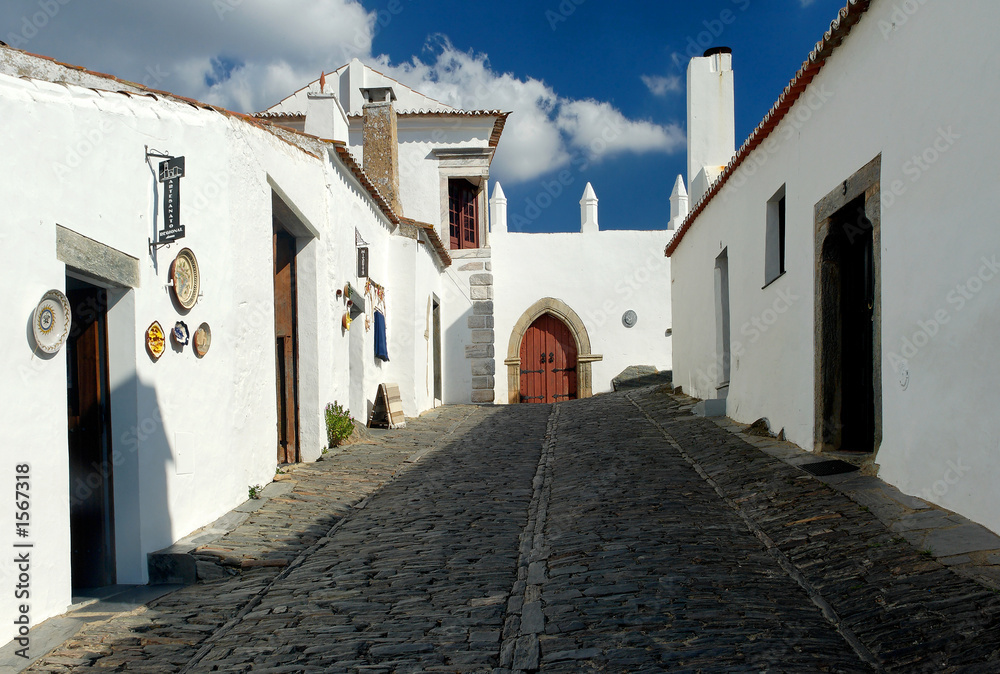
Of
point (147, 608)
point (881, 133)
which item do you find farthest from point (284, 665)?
point (881, 133)

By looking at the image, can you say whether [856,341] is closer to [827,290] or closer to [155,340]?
[827,290]

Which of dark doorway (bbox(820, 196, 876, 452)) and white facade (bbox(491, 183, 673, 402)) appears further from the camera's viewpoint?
white facade (bbox(491, 183, 673, 402))

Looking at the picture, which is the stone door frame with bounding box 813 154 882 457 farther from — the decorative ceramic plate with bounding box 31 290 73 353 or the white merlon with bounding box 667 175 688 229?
the white merlon with bounding box 667 175 688 229

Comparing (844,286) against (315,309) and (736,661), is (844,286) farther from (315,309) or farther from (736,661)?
(315,309)

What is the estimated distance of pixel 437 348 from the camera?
18250mm

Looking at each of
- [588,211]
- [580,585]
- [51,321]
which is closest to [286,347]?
[51,321]

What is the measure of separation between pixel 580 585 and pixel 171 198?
12.9ft

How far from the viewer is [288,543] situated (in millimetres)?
6301

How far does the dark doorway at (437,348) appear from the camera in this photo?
18016 mm

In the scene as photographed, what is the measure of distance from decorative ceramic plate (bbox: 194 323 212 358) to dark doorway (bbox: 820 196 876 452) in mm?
5410

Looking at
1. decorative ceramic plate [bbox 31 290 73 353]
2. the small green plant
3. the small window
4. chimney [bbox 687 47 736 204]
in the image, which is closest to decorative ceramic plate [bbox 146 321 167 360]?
decorative ceramic plate [bbox 31 290 73 353]

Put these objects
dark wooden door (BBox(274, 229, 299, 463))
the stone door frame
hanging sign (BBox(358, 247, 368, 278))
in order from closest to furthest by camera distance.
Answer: the stone door frame < dark wooden door (BBox(274, 229, 299, 463)) < hanging sign (BBox(358, 247, 368, 278))

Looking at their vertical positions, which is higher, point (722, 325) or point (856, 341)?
point (722, 325)

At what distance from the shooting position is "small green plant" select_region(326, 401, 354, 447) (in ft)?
32.9
